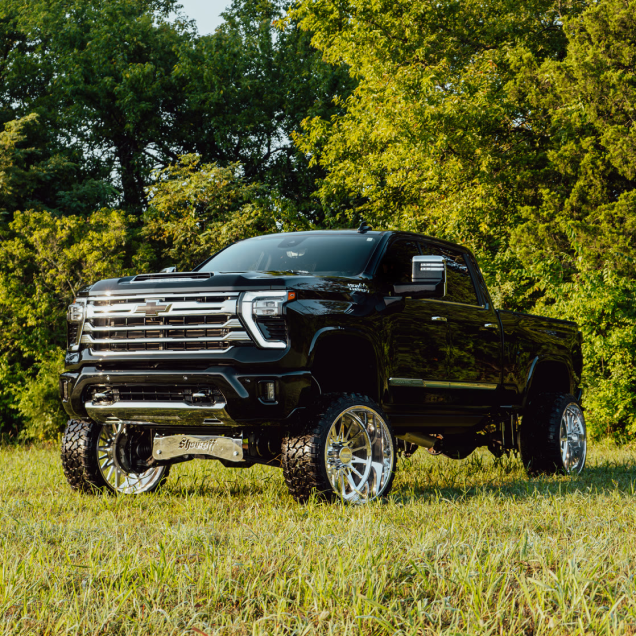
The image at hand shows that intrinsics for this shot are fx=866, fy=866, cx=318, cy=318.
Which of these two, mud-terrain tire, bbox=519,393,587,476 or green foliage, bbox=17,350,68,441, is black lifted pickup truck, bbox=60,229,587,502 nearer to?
mud-terrain tire, bbox=519,393,587,476

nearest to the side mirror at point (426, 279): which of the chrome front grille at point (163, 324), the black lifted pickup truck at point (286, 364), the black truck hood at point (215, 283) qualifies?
the black lifted pickup truck at point (286, 364)

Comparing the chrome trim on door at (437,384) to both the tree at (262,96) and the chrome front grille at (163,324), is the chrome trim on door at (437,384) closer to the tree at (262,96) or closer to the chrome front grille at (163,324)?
the chrome front grille at (163,324)

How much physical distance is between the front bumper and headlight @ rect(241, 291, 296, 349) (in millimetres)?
217

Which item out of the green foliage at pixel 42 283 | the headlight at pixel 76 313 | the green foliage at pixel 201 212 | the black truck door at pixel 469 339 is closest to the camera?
the headlight at pixel 76 313

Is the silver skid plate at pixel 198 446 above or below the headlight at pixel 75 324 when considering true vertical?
below

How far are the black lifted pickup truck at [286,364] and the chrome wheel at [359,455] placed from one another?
0.04ft

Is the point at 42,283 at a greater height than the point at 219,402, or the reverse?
the point at 42,283

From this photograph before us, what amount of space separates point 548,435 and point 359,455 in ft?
9.60

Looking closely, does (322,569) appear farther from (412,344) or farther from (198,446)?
(412,344)

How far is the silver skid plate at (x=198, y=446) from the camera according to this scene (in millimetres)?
5973

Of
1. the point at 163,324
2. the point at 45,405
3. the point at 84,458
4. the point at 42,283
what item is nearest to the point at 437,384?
the point at 163,324

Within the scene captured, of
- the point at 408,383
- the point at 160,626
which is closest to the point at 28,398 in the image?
the point at 408,383

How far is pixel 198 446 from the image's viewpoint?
6.07m

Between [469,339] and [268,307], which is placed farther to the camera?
[469,339]
